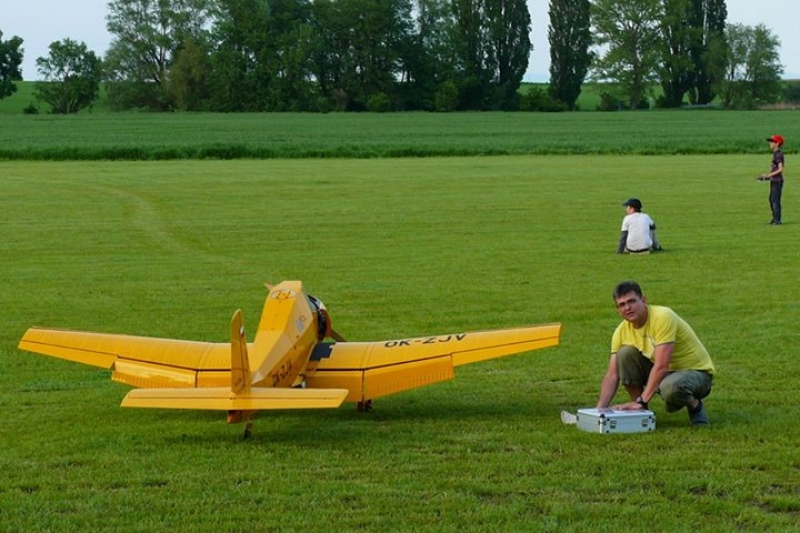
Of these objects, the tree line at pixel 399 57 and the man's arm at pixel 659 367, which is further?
the tree line at pixel 399 57

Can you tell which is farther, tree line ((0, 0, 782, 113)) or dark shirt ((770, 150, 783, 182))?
tree line ((0, 0, 782, 113))

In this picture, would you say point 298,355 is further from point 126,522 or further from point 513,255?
point 513,255

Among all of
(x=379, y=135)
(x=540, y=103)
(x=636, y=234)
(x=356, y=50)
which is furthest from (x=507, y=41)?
(x=636, y=234)

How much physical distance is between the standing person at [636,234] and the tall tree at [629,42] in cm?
12560

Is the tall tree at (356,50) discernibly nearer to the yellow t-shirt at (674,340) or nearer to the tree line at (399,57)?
the tree line at (399,57)

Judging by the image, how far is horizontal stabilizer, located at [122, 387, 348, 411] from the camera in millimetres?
8227

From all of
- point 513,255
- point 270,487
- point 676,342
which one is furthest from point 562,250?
point 270,487

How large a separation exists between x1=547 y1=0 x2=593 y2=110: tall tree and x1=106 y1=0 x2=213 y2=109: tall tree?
38470 millimetres

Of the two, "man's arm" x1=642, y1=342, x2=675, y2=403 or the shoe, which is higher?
"man's arm" x1=642, y1=342, x2=675, y2=403

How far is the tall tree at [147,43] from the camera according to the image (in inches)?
5305

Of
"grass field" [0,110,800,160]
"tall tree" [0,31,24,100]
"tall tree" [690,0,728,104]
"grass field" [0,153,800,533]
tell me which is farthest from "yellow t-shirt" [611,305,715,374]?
"tall tree" [0,31,24,100]

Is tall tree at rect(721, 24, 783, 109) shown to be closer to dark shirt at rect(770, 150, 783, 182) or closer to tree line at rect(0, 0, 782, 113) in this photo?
tree line at rect(0, 0, 782, 113)

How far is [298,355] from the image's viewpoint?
31.8 feet

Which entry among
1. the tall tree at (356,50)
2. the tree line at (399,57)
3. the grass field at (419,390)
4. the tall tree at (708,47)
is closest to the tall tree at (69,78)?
the tree line at (399,57)
